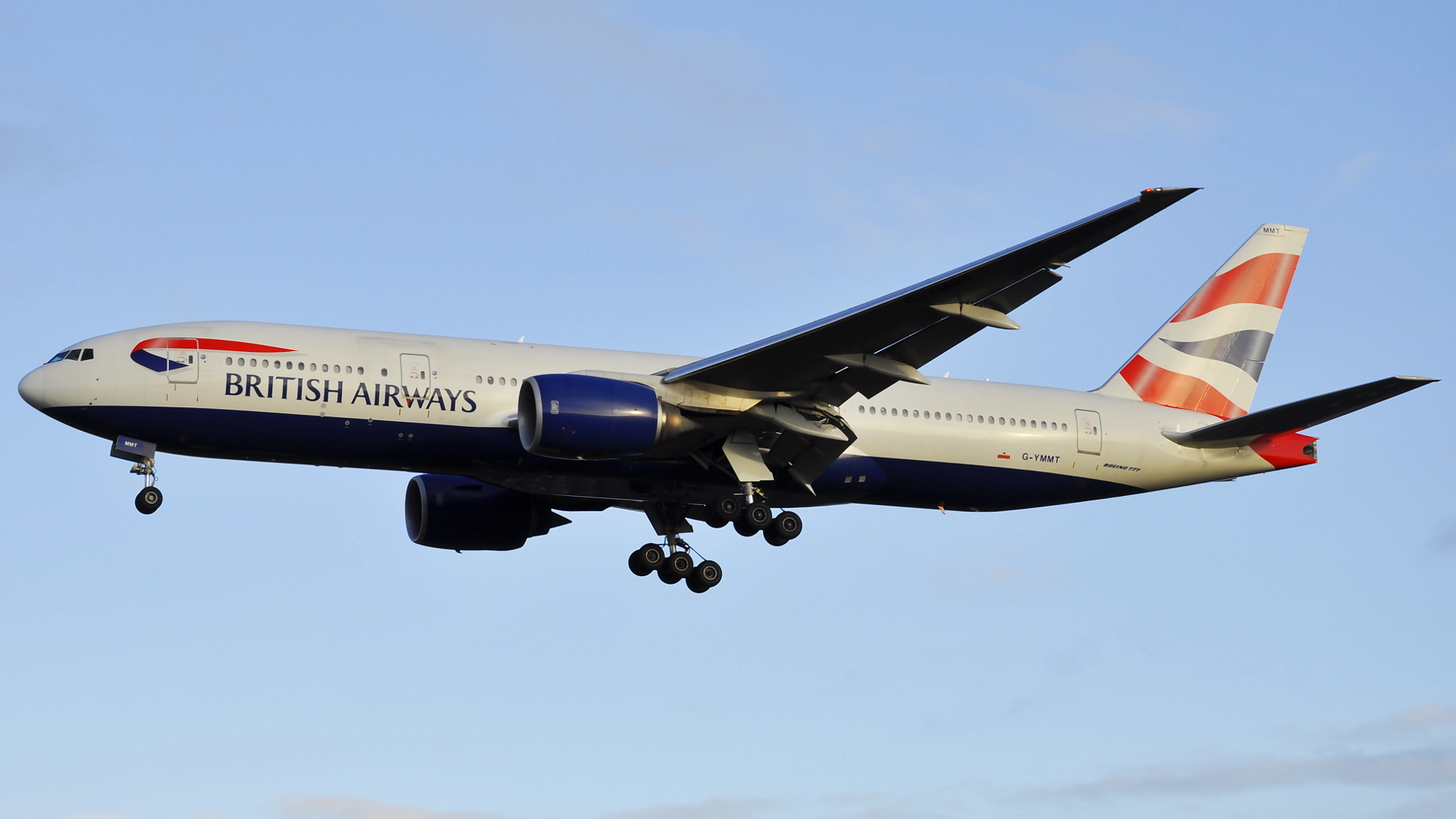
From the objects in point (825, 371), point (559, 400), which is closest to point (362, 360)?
point (559, 400)

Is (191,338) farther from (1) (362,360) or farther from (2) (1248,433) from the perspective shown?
(2) (1248,433)

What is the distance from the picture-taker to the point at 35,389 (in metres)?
29.2

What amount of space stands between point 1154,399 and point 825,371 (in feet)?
35.4

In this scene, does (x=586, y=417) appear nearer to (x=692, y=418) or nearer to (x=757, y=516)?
(x=692, y=418)

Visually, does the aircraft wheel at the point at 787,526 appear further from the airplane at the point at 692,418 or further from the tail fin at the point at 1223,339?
the tail fin at the point at 1223,339

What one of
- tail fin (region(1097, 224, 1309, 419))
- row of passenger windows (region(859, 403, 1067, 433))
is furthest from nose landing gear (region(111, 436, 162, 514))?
tail fin (region(1097, 224, 1309, 419))

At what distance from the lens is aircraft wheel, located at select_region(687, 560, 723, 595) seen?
113 feet

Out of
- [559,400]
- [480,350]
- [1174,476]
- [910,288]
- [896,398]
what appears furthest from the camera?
[1174,476]

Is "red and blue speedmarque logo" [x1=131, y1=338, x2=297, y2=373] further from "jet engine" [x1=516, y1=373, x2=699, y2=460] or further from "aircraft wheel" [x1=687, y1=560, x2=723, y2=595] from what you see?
"aircraft wheel" [x1=687, y1=560, x2=723, y2=595]

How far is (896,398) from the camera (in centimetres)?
3288

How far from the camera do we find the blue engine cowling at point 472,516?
118ft

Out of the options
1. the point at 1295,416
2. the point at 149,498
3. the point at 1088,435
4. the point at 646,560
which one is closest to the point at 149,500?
the point at 149,498

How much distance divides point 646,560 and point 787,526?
3.66 meters

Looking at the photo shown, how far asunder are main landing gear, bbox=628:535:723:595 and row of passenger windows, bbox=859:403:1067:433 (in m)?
5.03
